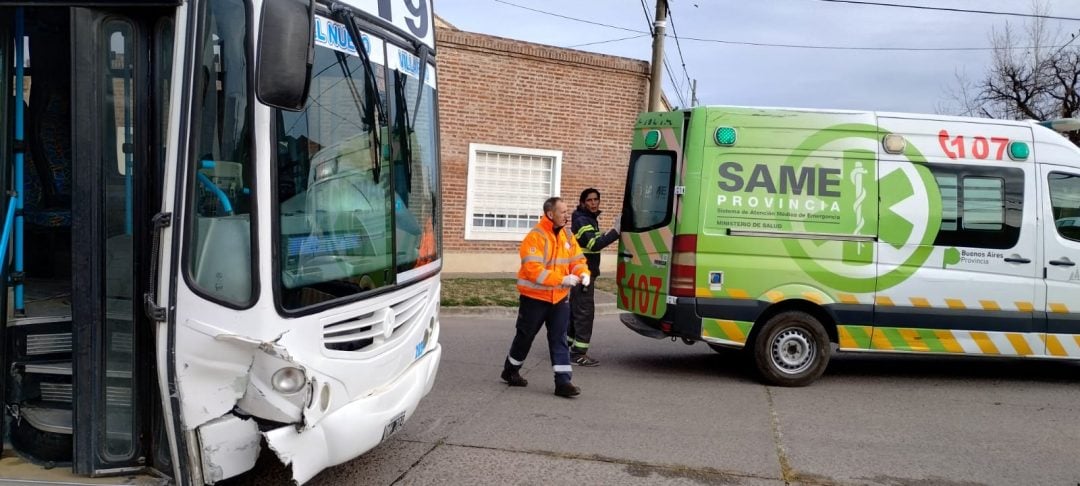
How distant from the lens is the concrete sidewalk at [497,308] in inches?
484

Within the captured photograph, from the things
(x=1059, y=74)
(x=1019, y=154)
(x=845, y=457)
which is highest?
(x=1059, y=74)

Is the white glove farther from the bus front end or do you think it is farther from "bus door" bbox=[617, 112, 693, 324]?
the bus front end

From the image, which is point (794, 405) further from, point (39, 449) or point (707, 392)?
point (39, 449)

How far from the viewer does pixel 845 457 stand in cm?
586

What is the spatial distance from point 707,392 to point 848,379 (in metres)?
1.69

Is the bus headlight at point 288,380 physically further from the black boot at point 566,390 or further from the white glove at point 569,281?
the black boot at point 566,390

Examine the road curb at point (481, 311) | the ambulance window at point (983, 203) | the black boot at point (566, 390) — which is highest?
the ambulance window at point (983, 203)

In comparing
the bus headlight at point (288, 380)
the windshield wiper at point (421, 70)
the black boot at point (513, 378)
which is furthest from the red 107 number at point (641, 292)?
the bus headlight at point (288, 380)

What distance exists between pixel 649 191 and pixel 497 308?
15.2 feet

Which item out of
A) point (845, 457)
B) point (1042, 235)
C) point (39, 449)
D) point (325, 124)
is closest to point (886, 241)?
point (1042, 235)

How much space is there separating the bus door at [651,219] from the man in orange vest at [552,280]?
3.10 ft

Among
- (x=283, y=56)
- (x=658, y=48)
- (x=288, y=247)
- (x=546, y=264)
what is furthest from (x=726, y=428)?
(x=658, y=48)

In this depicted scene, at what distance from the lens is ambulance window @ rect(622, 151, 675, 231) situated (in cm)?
803

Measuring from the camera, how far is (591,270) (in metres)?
9.03
